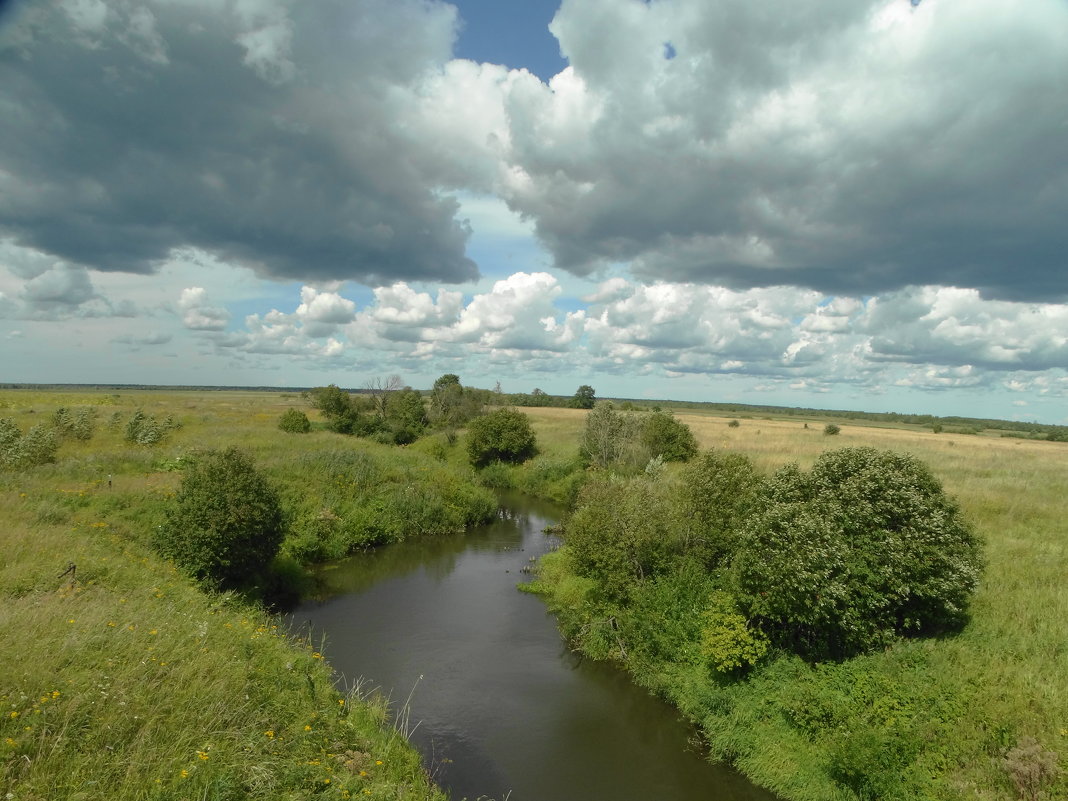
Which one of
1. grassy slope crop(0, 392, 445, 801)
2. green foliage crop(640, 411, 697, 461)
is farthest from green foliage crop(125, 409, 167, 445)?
green foliage crop(640, 411, 697, 461)

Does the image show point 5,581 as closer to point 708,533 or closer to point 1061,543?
point 708,533

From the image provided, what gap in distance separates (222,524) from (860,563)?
21368 millimetres

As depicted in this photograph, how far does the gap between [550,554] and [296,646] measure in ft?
53.3

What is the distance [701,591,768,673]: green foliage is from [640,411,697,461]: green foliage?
30332mm

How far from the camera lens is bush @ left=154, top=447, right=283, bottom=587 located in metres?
21.0

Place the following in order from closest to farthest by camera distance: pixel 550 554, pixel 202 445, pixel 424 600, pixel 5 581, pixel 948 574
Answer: pixel 5 581 → pixel 948 574 → pixel 424 600 → pixel 550 554 → pixel 202 445

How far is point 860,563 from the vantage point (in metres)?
15.3

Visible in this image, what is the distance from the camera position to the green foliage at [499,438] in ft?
193

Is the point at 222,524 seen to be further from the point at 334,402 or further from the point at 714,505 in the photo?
the point at 334,402

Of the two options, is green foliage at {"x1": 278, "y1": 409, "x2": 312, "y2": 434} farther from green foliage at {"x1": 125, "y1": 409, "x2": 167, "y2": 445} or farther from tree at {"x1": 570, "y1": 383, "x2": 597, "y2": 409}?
tree at {"x1": 570, "y1": 383, "x2": 597, "y2": 409}

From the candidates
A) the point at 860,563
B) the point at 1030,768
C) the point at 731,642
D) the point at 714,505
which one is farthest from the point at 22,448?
the point at 1030,768

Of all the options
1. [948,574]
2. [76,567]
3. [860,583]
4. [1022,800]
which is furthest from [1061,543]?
[76,567]

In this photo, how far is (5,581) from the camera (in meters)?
13.5

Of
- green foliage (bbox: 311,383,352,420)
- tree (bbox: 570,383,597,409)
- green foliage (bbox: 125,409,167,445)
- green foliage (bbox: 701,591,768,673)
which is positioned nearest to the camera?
green foliage (bbox: 701,591,768,673)
